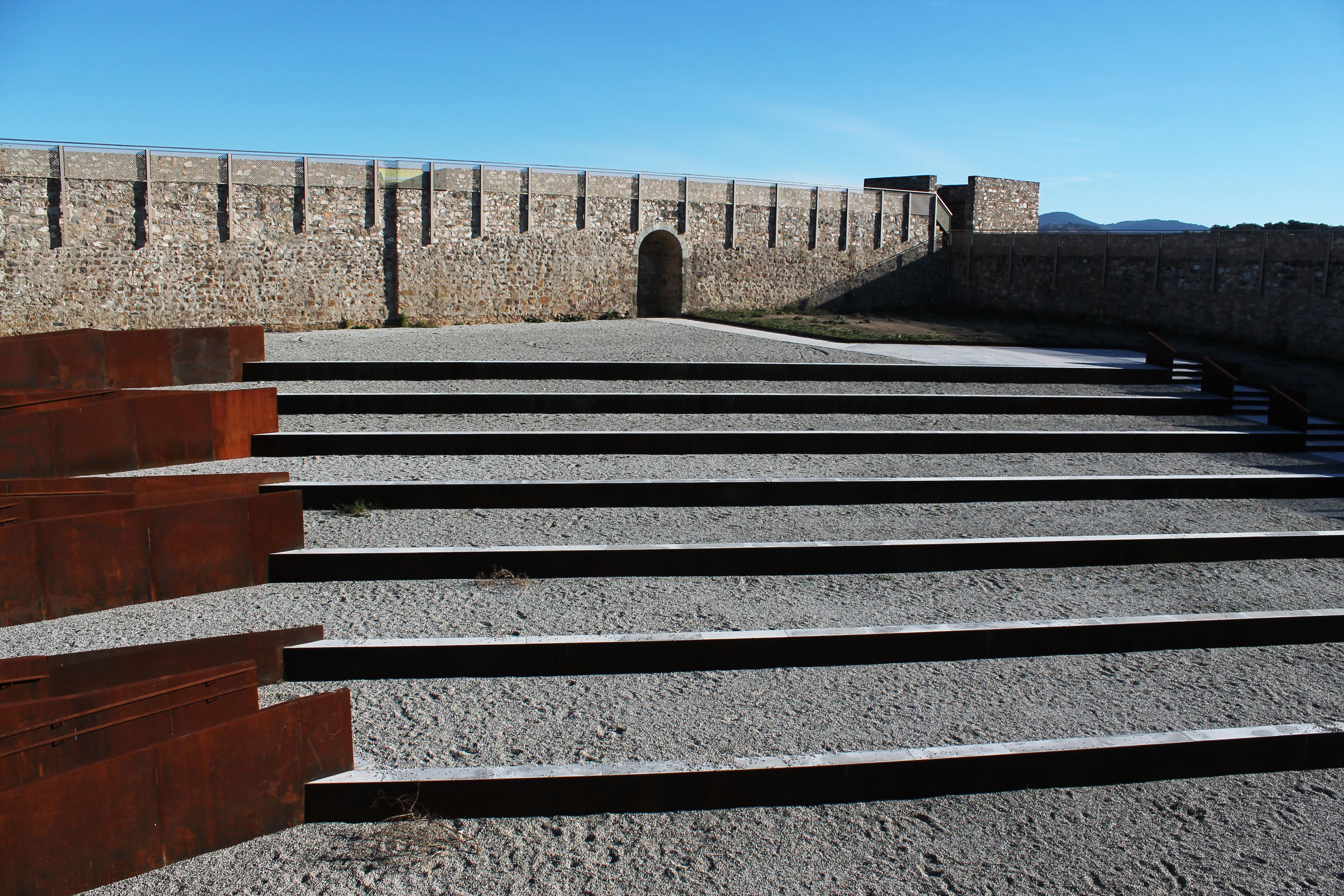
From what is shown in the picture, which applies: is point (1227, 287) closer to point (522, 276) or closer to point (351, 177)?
point (522, 276)

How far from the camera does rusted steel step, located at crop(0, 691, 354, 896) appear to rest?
3672 mm

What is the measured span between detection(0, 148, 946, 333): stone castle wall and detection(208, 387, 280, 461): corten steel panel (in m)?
9.65

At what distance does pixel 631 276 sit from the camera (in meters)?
23.1

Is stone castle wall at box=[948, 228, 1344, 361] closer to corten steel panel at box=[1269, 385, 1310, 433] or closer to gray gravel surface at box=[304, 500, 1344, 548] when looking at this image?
corten steel panel at box=[1269, 385, 1310, 433]

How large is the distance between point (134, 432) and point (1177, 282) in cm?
2117

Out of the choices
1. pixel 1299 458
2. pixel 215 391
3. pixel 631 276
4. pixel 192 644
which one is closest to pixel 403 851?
pixel 192 644

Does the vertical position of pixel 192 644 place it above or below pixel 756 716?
above

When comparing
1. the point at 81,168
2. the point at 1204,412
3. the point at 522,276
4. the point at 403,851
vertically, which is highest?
the point at 81,168

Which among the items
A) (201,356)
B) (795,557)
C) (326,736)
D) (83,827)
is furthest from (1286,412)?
(201,356)

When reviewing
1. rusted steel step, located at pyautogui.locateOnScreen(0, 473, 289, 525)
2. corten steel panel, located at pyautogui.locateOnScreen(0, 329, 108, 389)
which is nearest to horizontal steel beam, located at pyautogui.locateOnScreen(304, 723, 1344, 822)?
rusted steel step, located at pyautogui.locateOnScreen(0, 473, 289, 525)

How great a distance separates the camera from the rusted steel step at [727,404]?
427 inches

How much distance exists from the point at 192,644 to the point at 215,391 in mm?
5198

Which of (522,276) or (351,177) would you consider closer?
(351,177)

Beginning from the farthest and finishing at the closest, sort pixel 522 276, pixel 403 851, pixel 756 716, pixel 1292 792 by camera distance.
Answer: pixel 522 276 → pixel 756 716 → pixel 1292 792 → pixel 403 851
